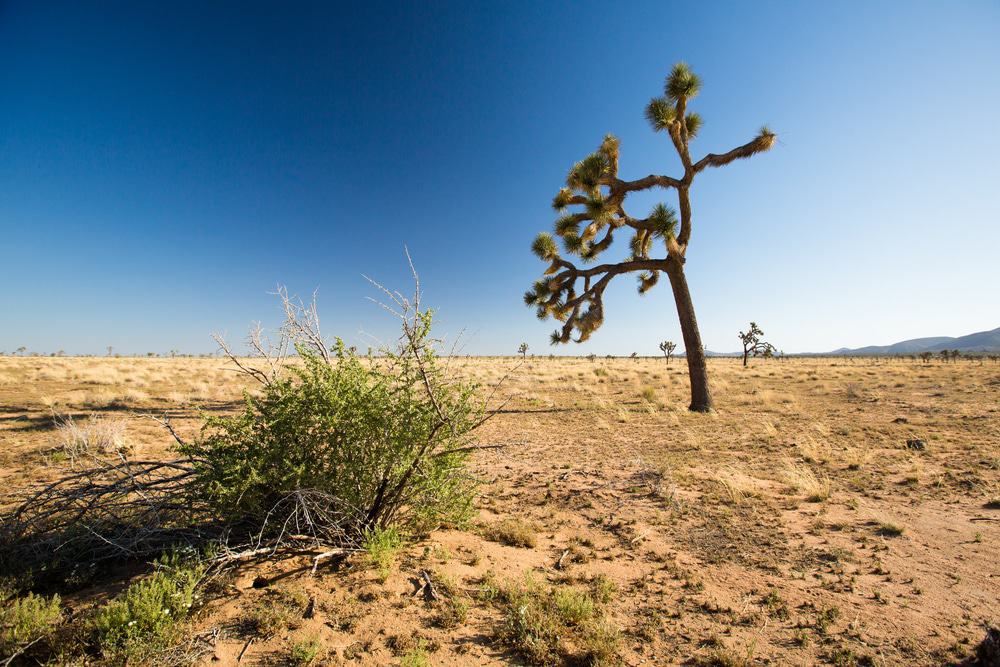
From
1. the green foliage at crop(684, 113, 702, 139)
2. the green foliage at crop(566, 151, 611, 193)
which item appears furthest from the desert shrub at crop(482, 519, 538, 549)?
the green foliage at crop(684, 113, 702, 139)

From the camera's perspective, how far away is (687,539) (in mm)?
4270

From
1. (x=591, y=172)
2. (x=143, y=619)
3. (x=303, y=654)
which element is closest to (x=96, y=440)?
(x=143, y=619)

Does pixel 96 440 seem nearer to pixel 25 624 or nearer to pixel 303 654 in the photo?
pixel 25 624

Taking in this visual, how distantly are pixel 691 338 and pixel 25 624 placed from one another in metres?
13.4

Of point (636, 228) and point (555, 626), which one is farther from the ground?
point (636, 228)

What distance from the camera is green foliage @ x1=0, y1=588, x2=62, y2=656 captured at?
7.70ft

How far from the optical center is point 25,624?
7.98ft

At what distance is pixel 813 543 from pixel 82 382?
2609cm

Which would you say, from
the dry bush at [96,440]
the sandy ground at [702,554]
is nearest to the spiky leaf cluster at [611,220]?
the sandy ground at [702,554]

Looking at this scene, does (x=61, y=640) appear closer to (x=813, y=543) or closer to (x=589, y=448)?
(x=813, y=543)

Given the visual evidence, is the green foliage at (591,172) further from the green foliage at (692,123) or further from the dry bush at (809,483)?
the dry bush at (809,483)

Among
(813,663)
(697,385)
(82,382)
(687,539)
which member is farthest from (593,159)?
(82,382)

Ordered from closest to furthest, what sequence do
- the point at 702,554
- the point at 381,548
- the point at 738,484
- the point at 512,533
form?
the point at 381,548
the point at 702,554
the point at 512,533
the point at 738,484

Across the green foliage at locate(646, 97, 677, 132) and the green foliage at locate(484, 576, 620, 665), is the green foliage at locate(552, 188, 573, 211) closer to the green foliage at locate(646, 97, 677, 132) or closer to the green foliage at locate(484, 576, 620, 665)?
the green foliage at locate(646, 97, 677, 132)
